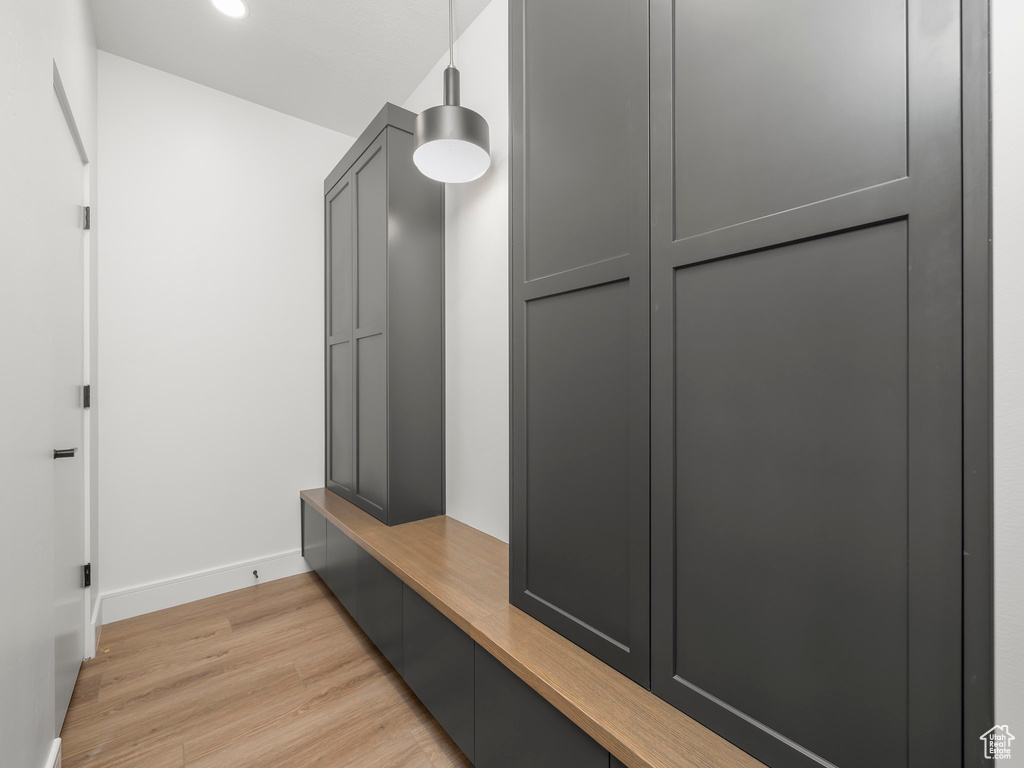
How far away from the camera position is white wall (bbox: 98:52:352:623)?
2.38 metres

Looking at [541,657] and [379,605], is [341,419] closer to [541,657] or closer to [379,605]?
[379,605]

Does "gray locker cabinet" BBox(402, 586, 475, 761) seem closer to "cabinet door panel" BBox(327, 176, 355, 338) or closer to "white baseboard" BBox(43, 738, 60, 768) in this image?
"white baseboard" BBox(43, 738, 60, 768)

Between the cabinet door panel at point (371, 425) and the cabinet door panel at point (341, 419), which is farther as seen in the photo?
the cabinet door panel at point (341, 419)

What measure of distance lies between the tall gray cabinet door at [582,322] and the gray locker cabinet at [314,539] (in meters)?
1.67

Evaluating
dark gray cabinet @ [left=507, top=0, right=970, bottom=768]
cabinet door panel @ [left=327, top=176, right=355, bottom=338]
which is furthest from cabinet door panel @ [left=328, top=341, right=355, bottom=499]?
dark gray cabinet @ [left=507, top=0, right=970, bottom=768]

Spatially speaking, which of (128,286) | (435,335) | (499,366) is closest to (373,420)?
(435,335)

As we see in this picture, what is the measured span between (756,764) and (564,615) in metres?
0.51

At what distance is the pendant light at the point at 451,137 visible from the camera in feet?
5.50

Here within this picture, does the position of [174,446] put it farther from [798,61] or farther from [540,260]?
[798,61]

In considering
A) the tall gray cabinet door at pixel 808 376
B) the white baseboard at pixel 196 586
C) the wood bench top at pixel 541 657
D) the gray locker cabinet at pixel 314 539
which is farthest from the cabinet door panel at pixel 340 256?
the tall gray cabinet door at pixel 808 376

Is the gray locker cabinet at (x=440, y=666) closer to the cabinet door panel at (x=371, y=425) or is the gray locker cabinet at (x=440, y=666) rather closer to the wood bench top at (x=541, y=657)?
the wood bench top at (x=541, y=657)

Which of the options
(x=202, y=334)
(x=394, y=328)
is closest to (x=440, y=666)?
(x=394, y=328)

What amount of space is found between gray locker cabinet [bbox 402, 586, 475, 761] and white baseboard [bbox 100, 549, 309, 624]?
153 centimetres

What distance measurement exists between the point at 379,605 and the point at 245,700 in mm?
579
